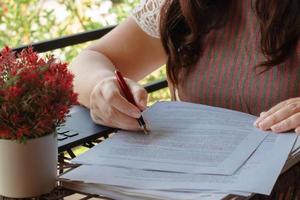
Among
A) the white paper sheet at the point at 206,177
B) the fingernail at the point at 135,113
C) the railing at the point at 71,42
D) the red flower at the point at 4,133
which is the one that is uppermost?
the railing at the point at 71,42

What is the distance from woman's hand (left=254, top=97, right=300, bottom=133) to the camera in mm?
951

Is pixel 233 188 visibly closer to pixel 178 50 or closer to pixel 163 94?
pixel 178 50

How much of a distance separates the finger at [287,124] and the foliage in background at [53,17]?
161 centimetres

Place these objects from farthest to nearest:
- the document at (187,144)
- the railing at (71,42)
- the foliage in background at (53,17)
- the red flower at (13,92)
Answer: the foliage in background at (53,17) < the railing at (71,42) < the document at (187,144) < the red flower at (13,92)

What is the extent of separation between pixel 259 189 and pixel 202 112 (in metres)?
0.33

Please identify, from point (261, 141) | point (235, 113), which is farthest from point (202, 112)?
point (261, 141)

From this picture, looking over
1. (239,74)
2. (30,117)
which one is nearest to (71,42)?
(239,74)

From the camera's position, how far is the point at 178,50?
4.40 feet

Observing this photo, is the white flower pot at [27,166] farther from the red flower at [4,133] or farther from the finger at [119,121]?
the finger at [119,121]

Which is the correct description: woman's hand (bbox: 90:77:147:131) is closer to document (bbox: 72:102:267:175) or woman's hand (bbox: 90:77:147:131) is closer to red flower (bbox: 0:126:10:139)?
document (bbox: 72:102:267:175)

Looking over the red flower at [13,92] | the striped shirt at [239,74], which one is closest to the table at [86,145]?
the red flower at [13,92]

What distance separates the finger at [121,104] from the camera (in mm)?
1001

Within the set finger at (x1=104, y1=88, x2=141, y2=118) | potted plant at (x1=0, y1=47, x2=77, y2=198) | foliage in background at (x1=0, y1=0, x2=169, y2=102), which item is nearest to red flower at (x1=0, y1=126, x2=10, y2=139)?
potted plant at (x1=0, y1=47, x2=77, y2=198)

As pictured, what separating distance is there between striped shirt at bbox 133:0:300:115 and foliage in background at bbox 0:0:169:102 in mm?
1233
